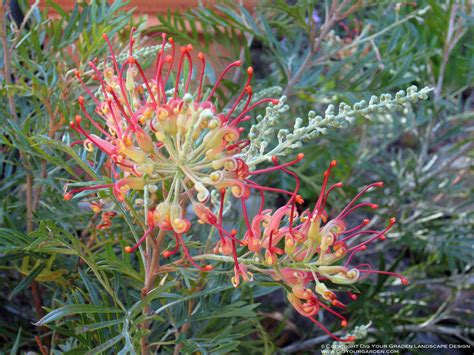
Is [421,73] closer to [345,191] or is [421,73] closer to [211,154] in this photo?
[345,191]

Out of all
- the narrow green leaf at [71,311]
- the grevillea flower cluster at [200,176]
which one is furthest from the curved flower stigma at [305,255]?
the narrow green leaf at [71,311]

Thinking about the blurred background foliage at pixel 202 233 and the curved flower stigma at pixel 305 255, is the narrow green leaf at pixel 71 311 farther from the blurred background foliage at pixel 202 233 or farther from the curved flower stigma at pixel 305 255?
the curved flower stigma at pixel 305 255

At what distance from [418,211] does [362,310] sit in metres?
0.38

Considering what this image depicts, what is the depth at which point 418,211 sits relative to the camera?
128cm

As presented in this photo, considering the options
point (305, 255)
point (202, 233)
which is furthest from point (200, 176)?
point (202, 233)

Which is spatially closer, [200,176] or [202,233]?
[200,176]

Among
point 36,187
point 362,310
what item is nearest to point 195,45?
point 36,187

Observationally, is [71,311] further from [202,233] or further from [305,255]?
[202,233]

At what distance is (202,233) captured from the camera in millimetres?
794

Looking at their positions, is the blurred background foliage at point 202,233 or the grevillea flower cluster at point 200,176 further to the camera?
the blurred background foliage at point 202,233

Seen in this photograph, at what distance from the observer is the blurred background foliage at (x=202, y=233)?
0.57m

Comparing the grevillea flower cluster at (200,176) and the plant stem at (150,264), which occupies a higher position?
the grevillea flower cluster at (200,176)

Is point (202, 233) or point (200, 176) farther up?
point (200, 176)

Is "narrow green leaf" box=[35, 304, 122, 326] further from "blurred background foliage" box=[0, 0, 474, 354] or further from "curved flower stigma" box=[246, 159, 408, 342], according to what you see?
"curved flower stigma" box=[246, 159, 408, 342]
